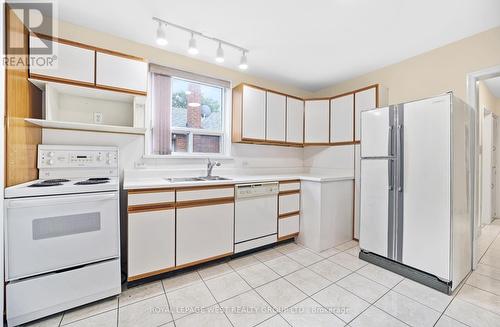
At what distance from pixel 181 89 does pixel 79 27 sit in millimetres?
1121

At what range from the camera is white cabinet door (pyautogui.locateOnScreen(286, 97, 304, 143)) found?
3340mm

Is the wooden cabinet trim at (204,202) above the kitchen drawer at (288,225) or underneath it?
above

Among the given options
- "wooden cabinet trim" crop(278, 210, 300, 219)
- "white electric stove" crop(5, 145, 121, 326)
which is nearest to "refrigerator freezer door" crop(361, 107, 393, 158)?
"wooden cabinet trim" crop(278, 210, 300, 219)

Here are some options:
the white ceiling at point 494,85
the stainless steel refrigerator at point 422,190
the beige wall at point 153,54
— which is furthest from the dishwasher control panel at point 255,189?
the white ceiling at point 494,85

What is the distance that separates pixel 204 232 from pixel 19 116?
70.5 inches

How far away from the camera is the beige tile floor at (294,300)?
1.52 metres

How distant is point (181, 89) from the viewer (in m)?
2.79

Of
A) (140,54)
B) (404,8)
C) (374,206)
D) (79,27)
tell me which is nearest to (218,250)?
(374,206)

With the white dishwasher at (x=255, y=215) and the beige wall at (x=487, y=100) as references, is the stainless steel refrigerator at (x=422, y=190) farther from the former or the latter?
the beige wall at (x=487, y=100)

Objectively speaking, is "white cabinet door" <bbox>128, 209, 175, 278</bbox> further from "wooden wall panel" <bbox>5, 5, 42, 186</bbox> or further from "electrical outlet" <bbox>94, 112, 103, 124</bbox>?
"electrical outlet" <bbox>94, 112, 103, 124</bbox>

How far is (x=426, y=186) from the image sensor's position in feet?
6.53

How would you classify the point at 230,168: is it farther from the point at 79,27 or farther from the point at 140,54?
the point at 79,27

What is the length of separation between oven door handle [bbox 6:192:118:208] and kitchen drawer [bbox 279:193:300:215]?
1860 mm

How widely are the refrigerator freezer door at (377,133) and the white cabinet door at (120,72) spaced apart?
2.53 m
